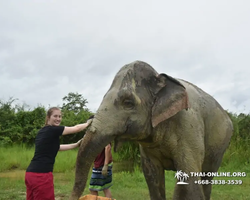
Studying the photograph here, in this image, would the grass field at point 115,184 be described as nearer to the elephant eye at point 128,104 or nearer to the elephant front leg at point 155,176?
the elephant front leg at point 155,176

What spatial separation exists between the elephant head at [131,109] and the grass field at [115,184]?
12.2ft

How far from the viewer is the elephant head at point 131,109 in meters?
2.23

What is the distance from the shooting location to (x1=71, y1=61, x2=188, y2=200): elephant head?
2.23 meters

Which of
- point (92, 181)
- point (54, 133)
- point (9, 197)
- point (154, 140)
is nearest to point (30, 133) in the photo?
point (9, 197)

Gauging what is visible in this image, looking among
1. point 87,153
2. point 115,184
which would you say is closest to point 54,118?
point 87,153

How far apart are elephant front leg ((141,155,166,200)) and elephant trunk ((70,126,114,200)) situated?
89 centimetres

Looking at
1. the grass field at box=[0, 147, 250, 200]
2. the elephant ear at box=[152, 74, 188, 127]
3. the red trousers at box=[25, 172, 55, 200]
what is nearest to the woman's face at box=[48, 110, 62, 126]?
the red trousers at box=[25, 172, 55, 200]

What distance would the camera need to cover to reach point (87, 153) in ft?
7.24

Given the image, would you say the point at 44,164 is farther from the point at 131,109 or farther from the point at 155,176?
the point at 131,109

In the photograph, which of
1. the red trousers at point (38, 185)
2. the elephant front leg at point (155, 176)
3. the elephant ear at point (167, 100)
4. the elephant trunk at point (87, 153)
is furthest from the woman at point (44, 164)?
the elephant ear at point (167, 100)

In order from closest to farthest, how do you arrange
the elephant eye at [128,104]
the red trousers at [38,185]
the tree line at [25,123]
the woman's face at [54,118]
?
1. the elephant eye at [128,104]
2. the red trousers at [38,185]
3. the woman's face at [54,118]
4. the tree line at [25,123]

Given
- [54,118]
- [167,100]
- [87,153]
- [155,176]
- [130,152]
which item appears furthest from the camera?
[130,152]

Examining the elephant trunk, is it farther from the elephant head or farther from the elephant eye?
the elephant eye

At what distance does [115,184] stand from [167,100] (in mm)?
5182
